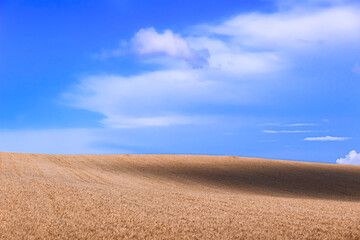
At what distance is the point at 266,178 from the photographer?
35562 millimetres

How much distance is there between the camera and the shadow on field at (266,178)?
2970 centimetres

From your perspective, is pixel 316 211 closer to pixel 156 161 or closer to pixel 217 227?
pixel 217 227

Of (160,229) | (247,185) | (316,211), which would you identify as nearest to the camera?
(160,229)

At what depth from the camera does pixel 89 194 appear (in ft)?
54.0

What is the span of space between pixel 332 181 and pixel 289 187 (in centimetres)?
687

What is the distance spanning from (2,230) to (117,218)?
3.14 m

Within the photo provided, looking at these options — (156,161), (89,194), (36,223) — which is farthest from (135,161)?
(36,223)

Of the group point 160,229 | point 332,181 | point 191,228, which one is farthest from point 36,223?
point 332,181

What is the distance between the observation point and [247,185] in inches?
1224

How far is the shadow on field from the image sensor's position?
29703 millimetres

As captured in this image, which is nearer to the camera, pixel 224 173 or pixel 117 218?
A: pixel 117 218

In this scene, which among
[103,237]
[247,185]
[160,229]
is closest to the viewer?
[103,237]

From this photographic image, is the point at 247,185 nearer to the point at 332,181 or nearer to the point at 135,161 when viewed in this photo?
the point at 332,181

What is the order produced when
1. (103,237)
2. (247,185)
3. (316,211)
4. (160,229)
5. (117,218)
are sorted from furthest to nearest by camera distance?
(247,185)
(316,211)
(117,218)
(160,229)
(103,237)
